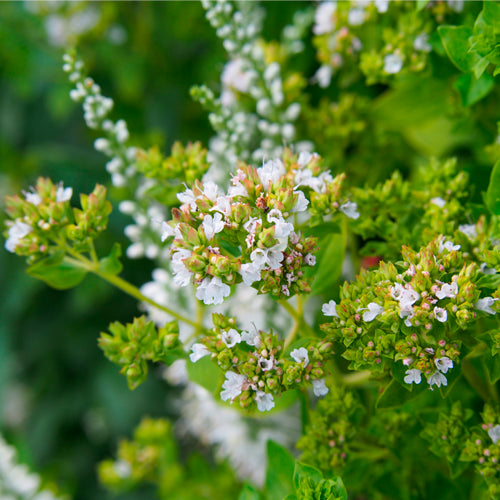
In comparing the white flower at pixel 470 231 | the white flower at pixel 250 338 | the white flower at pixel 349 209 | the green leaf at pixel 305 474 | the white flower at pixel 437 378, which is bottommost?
the green leaf at pixel 305 474

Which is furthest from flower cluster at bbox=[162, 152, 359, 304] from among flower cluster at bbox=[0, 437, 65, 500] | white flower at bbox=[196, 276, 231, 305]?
flower cluster at bbox=[0, 437, 65, 500]

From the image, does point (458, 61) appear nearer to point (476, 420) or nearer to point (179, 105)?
point (476, 420)

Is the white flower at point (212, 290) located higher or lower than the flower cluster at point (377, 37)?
lower

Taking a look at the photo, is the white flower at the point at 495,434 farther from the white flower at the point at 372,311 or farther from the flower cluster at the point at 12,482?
the flower cluster at the point at 12,482

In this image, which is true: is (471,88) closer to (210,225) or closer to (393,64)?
(393,64)

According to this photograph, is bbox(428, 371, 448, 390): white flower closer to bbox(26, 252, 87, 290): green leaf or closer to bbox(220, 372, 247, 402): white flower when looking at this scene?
bbox(220, 372, 247, 402): white flower

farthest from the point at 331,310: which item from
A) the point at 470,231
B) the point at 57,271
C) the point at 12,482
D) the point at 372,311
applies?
the point at 12,482

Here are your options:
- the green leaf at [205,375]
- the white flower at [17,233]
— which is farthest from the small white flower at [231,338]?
the white flower at [17,233]
